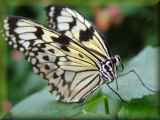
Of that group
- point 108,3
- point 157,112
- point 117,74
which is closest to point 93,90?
point 117,74

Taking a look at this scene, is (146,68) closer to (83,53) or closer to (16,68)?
(83,53)

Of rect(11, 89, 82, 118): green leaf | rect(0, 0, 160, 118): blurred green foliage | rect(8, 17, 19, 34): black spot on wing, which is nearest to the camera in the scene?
rect(11, 89, 82, 118): green leaf

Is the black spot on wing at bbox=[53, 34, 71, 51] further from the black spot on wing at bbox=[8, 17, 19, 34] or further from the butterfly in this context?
the black spot on wing at bbox=[8, 17, 19, 34]

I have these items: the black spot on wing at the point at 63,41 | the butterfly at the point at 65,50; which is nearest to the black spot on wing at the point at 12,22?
the butterfly at the point at 65,50

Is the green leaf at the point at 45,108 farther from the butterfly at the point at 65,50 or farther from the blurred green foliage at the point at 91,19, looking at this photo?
the blurred green foliage at the point at 91,19

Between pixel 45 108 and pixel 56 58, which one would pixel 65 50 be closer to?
pixel 56 58

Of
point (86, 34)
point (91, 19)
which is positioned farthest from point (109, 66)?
point (91, 19)

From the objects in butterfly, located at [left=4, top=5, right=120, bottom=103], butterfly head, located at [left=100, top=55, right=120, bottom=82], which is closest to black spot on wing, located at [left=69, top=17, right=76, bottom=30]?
butterfly, located at [left=4, top=5, right=120, bottom=103]
